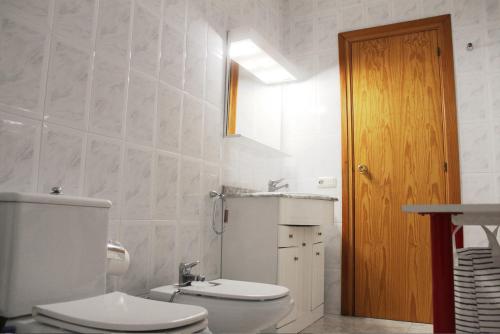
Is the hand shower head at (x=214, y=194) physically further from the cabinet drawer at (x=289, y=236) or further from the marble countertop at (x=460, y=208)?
the marble countertop at (x=460, y=208)

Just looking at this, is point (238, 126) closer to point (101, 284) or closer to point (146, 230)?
point (146, 230)

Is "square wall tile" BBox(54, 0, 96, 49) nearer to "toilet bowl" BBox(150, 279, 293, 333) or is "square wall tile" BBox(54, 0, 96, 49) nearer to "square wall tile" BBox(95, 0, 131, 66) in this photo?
"square wall tile" BBox(95, 0, 131, 66)

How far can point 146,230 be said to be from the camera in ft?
6.33

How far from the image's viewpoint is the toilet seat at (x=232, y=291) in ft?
5.32

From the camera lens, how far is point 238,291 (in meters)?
1.70

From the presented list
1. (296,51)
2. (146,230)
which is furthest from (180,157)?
(296,51)

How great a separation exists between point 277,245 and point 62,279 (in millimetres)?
1258

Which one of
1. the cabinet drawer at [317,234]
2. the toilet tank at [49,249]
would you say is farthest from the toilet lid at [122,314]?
the cabinet drawer at [317,234]

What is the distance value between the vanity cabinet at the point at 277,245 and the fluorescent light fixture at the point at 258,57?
1013 millimetres

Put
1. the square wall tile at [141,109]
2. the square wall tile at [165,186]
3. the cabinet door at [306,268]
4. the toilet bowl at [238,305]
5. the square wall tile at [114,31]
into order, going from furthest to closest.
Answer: the cabinet door at [306,268]
the square wall tile at [165,186]
the square wall tile at [141,109]
the square wall tile at [114,31]
the toilet bowl at [238,305]

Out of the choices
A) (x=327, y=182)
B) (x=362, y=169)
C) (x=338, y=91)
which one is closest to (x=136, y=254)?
(x=327, y=182)

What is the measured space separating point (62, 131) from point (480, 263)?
153cm

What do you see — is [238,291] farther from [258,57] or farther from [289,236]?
[258,57]

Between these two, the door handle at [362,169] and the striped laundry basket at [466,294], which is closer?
the striped laundry basket at [466,294]
